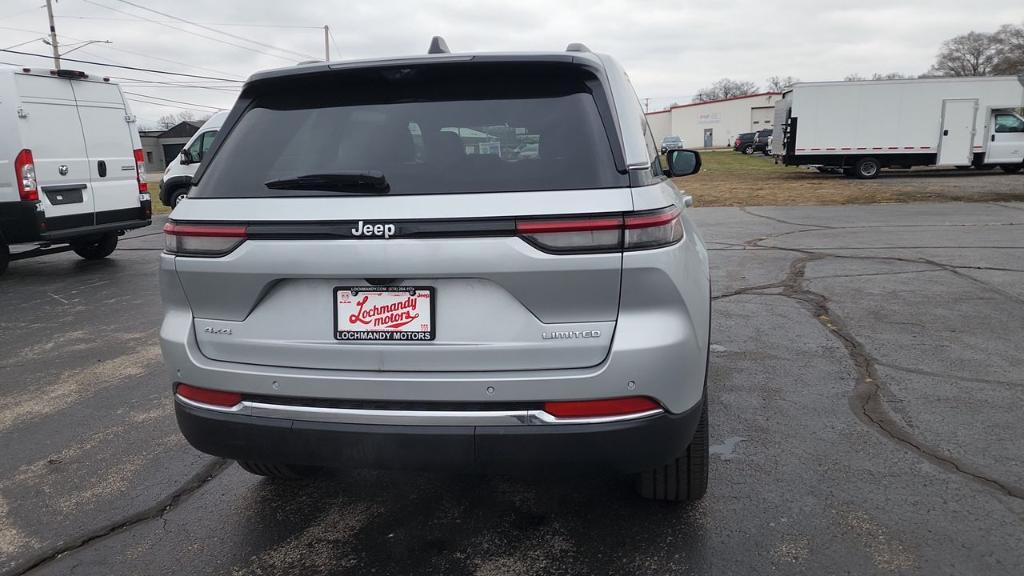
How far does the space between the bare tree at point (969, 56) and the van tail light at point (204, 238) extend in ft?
317

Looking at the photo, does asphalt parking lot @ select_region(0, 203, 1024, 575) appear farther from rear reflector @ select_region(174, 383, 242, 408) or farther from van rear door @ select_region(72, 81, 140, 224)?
van rear door @ select_region(72, 81, 140, 224)

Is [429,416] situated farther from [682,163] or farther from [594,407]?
[682,163]

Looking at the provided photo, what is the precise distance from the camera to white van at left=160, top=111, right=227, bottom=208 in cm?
1625

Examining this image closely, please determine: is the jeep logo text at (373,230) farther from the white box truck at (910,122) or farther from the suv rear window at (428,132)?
the white box truck at (910,122)

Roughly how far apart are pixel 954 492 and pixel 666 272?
182 cm

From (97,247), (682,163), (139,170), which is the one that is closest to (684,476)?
(682,163)

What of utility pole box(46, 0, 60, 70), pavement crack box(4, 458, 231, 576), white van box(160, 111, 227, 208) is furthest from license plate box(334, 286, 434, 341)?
utility pole box(46, 0, 60, 70)

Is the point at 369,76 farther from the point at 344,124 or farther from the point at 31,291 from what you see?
the point at 31,291

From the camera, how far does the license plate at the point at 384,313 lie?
221 centimetres

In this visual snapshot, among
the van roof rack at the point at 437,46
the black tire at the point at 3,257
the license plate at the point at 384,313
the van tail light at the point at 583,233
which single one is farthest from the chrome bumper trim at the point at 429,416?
the black tire at the point at 3,257

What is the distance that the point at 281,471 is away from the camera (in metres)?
3.11

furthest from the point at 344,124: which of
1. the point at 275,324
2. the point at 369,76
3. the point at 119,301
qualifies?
the point at 119,301

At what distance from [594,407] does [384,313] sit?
73cm

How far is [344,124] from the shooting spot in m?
2.46
